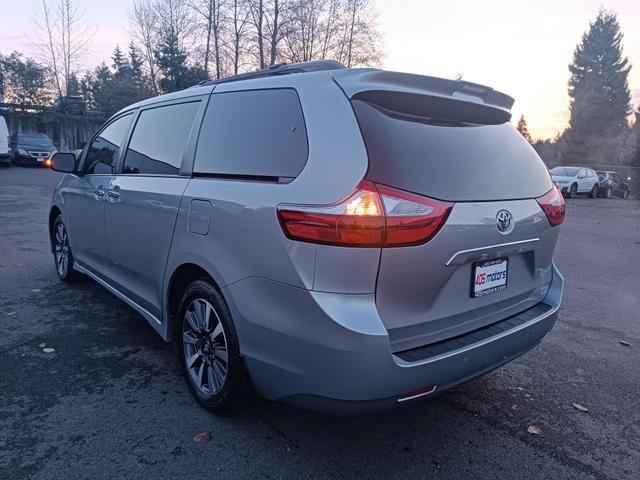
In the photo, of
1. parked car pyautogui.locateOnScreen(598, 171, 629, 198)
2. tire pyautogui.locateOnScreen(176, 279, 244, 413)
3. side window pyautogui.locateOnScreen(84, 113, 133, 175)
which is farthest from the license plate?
parked car pyautogui.locateOnScreen(598, 171, 629, 198)

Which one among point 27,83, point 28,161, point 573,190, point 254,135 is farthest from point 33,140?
point 573,190

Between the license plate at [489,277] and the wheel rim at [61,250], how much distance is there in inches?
171

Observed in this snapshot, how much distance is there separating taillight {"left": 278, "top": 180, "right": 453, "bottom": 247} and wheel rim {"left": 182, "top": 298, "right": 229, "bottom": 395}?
0.92 m

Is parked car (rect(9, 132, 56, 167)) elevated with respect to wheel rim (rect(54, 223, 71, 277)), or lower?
elevated

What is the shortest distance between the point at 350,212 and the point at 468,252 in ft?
2.11

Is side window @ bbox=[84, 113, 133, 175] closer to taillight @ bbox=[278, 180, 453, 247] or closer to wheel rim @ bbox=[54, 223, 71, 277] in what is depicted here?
wheel rim @ bbox=[54, 223, 71, 277]

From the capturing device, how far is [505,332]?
2.49 meters

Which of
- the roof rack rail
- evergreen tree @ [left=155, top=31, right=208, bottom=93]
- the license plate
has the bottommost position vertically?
the license plate

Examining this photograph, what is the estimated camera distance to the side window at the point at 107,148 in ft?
13.2

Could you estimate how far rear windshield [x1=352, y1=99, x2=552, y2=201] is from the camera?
2.08 meters

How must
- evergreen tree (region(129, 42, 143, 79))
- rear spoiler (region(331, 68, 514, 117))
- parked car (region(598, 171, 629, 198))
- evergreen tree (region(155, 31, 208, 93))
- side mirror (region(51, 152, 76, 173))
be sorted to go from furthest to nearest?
evergreen tree (region(129, 42, 143, 79)) < evergreen tree (region(155, 31, 208, 93)) < parked car (region(598, 171, 629, 198)) < side mirror (region(51, 152, 76, 173)) < rear spoiler (region(331, 68, 514, 117))

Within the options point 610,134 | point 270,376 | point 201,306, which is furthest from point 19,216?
point 610,134

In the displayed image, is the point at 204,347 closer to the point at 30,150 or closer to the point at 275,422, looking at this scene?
the point at 275,422

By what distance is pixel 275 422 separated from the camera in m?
2.73
